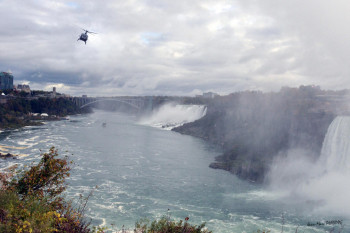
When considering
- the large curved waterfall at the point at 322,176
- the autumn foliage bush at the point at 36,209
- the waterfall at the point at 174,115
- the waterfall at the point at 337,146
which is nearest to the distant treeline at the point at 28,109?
the waterfall at the point at 174,115

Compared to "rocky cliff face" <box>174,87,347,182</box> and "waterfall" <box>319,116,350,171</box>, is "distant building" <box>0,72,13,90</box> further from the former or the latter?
"waterfall" <box>319,116,350,171</box>

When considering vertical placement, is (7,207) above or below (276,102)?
below

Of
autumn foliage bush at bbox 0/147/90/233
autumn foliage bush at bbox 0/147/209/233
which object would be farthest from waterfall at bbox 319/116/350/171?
autumn foliage bush at bbox 0/147/90/233

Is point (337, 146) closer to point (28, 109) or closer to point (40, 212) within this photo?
point (40, 212)

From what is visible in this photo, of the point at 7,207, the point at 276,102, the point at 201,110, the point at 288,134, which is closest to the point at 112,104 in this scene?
the point at 201,110

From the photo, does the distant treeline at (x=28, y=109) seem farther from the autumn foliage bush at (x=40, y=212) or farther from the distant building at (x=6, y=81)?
the autumn foliage bush at (x=40, y=212)

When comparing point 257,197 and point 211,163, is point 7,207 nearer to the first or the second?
point 257,197
